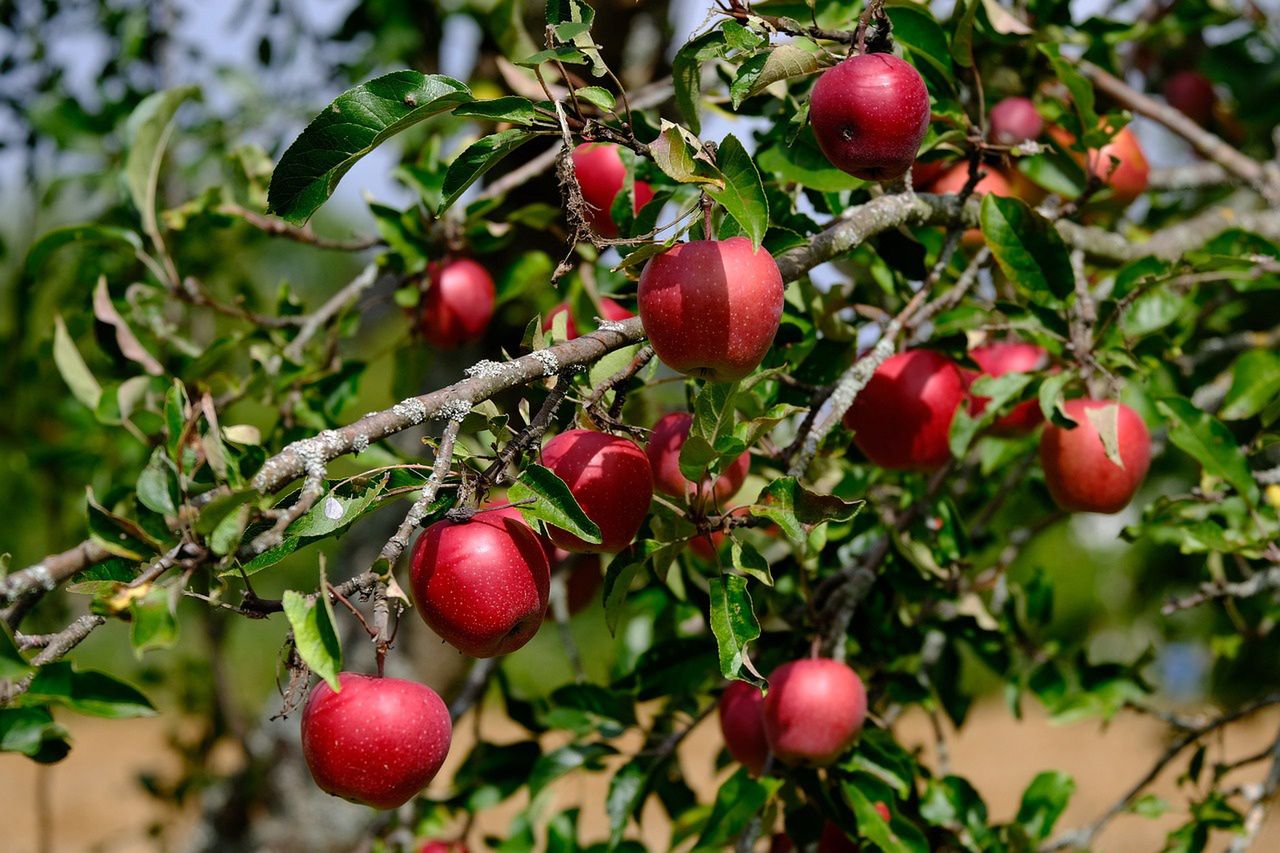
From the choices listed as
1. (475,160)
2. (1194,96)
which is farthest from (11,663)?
(1194,96)

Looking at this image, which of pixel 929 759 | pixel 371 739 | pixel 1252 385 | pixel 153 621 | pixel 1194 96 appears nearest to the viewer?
pixel 153 621

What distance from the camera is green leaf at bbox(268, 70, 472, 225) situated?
83 cm

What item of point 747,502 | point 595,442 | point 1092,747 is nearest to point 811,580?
point 747,502

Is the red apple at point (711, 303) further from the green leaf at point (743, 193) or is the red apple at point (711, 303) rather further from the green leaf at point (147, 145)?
the green leaf at point (147, 145)

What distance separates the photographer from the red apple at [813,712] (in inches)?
45.2

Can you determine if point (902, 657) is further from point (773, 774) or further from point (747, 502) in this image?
point (747, 502)

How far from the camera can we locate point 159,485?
2.46ft

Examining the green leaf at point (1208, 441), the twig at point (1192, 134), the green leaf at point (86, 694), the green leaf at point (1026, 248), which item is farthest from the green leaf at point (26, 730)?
the twig at point (1192, 134)

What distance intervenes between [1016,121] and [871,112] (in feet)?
2.43

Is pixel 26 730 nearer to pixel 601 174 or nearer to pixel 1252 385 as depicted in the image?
pixel 601 174

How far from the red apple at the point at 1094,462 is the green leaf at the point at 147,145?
48.8 inches

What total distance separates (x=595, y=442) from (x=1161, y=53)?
2.24 m

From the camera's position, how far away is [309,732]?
2.76ft

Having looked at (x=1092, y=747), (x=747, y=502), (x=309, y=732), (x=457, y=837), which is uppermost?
(x=309, y=732)
